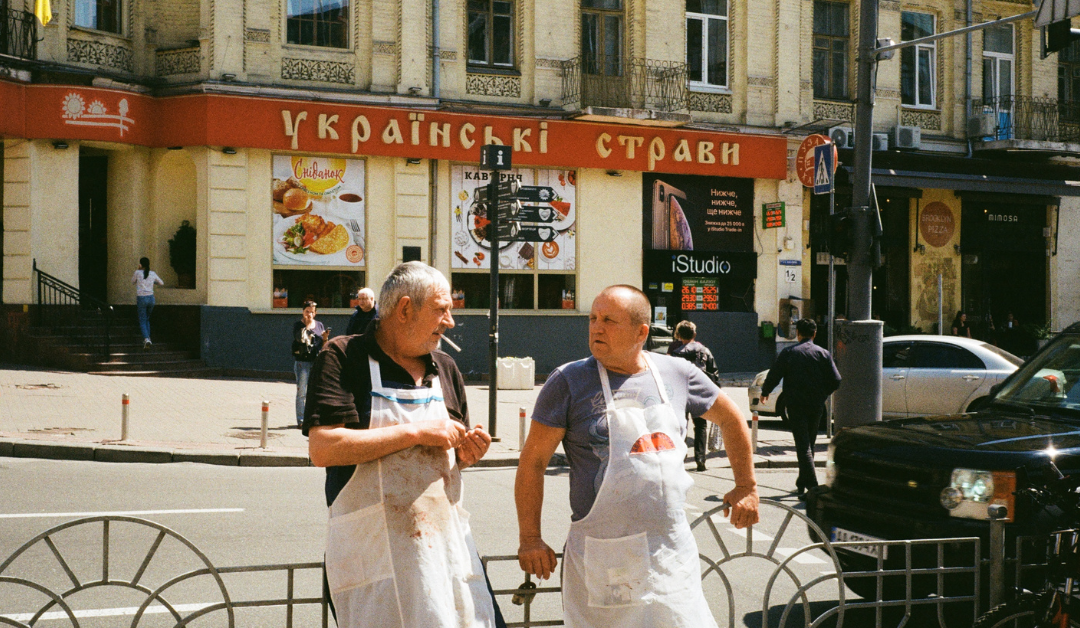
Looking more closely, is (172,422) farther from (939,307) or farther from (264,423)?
(939,307)

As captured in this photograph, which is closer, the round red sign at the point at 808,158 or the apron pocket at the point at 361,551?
the apron pocket at the point at 361,551

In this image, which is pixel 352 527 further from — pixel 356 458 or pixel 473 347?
pixel 473 347

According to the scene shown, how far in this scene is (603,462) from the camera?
131 inches

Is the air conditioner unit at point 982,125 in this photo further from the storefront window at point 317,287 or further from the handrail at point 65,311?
the handrail at point 65,311

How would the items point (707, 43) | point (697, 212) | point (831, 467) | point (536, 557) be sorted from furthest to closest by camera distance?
point (707, 43)
point (697, 212)
point (831, 467)
point (536, 557)

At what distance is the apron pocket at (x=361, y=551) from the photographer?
305 cm

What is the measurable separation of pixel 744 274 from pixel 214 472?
50.8 ft

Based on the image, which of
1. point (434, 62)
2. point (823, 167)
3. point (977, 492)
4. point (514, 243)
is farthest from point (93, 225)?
point (977, 492)

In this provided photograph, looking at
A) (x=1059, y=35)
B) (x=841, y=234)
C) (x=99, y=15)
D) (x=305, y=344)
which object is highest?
(x=99, y=15)

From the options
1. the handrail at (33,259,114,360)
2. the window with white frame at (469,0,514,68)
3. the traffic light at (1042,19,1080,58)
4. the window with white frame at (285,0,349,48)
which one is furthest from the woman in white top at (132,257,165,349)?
the traffic light at (1042,19,1080,58)

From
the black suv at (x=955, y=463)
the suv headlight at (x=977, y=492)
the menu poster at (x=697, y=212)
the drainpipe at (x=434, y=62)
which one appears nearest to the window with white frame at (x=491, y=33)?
the drainpipe at (x=434, y=62)

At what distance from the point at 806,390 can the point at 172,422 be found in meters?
8.37

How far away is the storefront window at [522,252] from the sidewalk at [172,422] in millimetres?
3469

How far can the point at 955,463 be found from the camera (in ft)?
16.8
